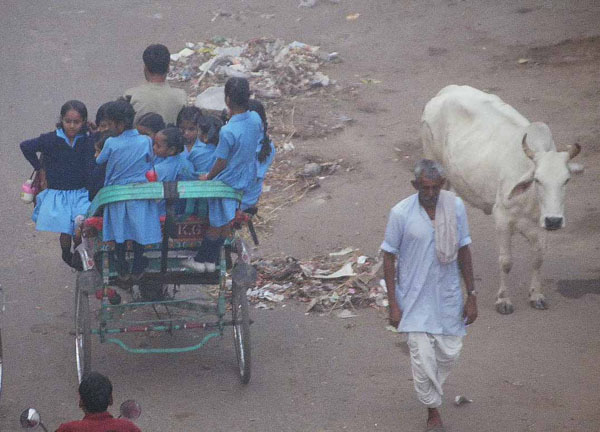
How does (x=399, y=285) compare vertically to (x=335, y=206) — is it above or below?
above

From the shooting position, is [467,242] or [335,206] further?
[335,206]

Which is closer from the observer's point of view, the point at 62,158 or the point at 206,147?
the point at 62,158

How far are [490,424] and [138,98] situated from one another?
325 centimetres

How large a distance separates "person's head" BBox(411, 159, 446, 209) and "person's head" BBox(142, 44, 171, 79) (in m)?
2.42

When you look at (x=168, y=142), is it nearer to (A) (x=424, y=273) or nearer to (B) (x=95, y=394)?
(A) (x=424, y=273)

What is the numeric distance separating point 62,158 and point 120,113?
0.64m

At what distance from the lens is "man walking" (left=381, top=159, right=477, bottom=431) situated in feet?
16.6

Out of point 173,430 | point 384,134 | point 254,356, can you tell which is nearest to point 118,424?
point 173,430

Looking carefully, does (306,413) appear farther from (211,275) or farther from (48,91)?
(48,91)

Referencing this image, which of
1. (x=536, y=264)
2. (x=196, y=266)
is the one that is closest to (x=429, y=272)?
(x=196, y=266)

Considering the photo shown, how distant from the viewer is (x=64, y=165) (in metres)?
6.12

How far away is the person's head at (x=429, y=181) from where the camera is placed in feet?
16.6

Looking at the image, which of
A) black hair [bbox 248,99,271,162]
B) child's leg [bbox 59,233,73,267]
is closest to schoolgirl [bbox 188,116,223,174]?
black hair [bbox 248,99,271,162]

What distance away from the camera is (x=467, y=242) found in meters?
5.12
